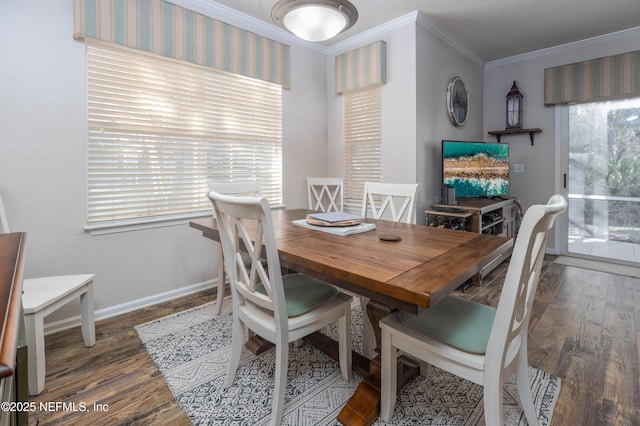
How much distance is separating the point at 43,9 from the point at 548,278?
465 centimetres

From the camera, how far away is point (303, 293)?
1.54 metres

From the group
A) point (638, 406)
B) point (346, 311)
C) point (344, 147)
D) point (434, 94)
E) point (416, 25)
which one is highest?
point (416, 25)

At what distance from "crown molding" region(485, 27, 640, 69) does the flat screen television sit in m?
1.23

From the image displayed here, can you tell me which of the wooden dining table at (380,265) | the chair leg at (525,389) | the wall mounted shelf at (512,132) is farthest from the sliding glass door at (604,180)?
the chair leg at (525,389)

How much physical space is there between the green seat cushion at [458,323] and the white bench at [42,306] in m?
1.76

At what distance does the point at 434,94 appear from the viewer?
3381 millimetres

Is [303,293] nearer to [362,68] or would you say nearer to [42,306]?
[42,306]

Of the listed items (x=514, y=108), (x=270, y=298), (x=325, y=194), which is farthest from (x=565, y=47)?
(x=270, y=298)

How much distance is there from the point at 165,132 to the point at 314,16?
64.5 inches

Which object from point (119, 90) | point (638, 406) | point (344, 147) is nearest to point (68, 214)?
point (119, 90)

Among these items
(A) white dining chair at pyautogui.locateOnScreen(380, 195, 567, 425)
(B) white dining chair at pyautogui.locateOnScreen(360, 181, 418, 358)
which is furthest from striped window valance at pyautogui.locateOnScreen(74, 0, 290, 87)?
(A) white dining chair at pyautogui.locateOnScreen(380, 195, 567, 425)

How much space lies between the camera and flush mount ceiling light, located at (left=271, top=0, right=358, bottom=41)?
1475 mm

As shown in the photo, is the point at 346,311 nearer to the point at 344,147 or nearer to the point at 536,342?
the point at 536,342

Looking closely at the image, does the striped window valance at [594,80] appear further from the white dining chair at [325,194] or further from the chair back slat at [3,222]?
the chair back slat at [3,222]
